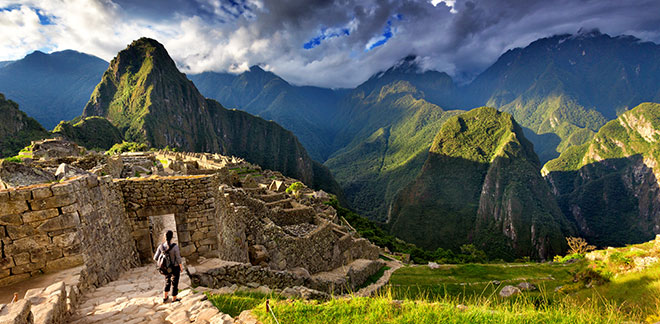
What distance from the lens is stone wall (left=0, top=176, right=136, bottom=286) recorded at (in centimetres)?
496

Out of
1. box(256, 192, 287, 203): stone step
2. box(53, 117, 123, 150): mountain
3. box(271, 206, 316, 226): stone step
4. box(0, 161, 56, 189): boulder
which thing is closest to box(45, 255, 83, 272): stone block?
box(0, 161, 56, 189): boulder

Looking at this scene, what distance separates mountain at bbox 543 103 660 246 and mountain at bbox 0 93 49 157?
216500mm

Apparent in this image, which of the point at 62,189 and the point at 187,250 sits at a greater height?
the point at 62,189

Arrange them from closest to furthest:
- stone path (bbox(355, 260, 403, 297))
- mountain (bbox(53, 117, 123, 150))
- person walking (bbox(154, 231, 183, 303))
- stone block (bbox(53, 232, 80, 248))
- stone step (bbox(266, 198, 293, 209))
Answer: stone block (bbox(53, 232, 80, 248)) < person walking (bbox(154, 231, 183, 303)) < stone path (bbox(355, 260, 403, 297)) < stone step (bbox(266, 198, 293, 209)) < mountain (bbox(53, 117, 123, 150))

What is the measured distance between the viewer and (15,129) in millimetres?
87312

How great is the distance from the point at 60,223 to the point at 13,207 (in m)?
0.72

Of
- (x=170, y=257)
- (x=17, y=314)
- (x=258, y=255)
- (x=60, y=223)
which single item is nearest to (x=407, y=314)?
(x=170, y=257)

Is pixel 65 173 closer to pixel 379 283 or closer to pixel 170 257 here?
pixel 170 257

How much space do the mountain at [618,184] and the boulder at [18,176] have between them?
170623mm

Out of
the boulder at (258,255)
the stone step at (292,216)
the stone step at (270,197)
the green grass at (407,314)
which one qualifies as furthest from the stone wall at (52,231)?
the stone step at (270,197)

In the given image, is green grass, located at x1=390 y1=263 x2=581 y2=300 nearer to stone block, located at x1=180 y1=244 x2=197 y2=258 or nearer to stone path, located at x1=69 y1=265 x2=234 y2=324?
stone block, located at x1=180 y1=244 x2=197 y2=258

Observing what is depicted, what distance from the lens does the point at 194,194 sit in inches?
314

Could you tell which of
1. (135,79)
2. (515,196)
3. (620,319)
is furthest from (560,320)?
(135,79)

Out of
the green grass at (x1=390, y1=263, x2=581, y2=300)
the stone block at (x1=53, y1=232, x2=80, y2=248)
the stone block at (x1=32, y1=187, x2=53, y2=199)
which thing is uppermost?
the stone block at (x1=32, y1=187, x2=53, y2=199)
